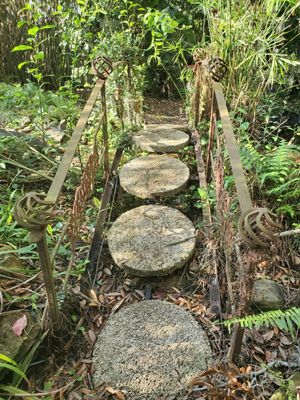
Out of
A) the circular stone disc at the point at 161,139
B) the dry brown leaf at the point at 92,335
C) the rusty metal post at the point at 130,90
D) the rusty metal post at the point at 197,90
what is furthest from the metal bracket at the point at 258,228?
the rusty metal post at the point at 130,90

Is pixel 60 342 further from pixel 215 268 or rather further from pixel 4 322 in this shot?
pixel 215 268

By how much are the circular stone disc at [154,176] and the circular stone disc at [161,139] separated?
88mm

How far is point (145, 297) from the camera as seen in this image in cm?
233

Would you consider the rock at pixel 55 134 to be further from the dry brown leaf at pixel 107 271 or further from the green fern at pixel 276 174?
the green fern at pixel 276 174

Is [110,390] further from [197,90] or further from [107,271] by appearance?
[197,90]

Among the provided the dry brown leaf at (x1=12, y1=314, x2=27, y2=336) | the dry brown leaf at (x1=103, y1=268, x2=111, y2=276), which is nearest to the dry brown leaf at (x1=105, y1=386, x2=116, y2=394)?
the dry brown leaf at (x1=12, y1=314, x2=27, y2=336)

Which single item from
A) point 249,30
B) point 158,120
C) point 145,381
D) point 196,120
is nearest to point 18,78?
point 158,120

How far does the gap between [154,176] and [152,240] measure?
2.21ft

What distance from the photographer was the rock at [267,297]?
2145mm

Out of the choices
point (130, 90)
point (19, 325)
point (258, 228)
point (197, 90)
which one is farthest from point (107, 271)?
point (130, 90)

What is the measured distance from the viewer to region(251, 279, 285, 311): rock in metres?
2.14

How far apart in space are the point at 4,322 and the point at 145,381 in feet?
2.70

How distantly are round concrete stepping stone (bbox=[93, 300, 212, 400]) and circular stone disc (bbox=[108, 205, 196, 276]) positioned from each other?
0.84 ft

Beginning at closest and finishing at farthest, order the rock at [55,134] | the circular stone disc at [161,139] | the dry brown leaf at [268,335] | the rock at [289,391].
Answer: the rock at [289,391] → the dry brown leaf at [268,335] → the circular stone disc at [161,139] → the rock at [55,134]
